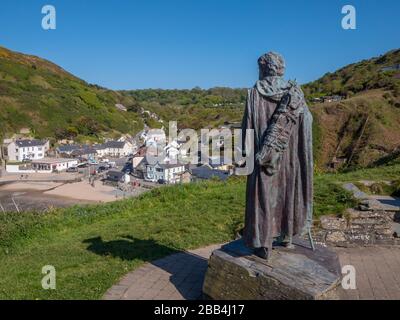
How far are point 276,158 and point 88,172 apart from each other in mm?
48818

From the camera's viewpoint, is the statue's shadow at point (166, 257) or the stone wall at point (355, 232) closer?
the statue's shadow at point (166, 257)

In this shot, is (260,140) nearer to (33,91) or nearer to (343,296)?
(343,296)

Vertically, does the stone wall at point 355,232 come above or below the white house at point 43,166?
above

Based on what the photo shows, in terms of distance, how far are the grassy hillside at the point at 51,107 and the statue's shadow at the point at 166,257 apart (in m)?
75.9

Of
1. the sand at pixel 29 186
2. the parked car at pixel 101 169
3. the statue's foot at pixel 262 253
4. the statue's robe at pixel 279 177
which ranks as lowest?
the sand at pixel 29 186

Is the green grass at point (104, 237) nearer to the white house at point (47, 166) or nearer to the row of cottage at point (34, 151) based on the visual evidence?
the white house at point (47, 166)

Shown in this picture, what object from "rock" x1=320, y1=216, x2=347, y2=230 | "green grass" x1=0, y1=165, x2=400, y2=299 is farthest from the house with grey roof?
"rock" x1=320, y1=216, x2=347, y2=230

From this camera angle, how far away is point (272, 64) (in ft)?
15.1

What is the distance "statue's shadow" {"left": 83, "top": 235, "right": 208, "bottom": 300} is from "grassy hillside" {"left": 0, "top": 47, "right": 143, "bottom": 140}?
75.9 metres

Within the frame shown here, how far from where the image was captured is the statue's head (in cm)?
460

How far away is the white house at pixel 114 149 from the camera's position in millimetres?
68956

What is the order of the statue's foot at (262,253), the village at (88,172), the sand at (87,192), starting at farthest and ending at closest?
the village at (88,172)
the sand at (87,192)
the statue's foot at (262,253)

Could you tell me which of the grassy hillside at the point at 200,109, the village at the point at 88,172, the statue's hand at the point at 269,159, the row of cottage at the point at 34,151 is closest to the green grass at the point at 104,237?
the statue's hand at the point at 269,159

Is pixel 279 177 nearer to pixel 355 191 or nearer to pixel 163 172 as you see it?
pixel 355 191
